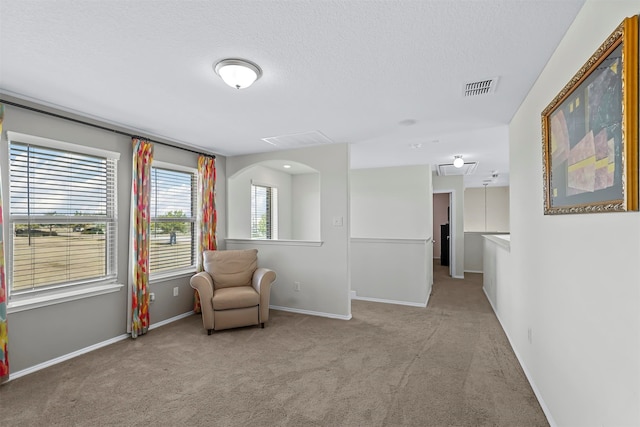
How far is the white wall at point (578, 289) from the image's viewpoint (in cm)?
117

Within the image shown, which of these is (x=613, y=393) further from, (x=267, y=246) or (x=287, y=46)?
(x=267, y=246)

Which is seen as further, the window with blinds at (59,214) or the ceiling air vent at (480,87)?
the window with blinds at (59,214)

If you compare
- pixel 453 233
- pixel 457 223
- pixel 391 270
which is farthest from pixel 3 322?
pixel 457 223

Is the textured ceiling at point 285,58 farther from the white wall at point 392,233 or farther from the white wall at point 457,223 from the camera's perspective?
the white wall at point 457,223

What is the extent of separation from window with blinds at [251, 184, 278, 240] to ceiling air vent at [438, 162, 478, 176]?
349 centimetres

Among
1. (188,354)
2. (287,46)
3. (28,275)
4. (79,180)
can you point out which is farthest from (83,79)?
(188,354)

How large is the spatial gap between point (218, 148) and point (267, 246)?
63.6 inches

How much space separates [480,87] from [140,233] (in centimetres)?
367

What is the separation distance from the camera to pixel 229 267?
405cm

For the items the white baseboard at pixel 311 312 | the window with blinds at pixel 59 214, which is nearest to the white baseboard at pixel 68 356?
the window with blinds at pixel 59 214

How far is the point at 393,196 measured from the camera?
19.6 feet

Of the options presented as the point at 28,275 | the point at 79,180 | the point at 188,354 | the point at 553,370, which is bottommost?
the point at 188,354

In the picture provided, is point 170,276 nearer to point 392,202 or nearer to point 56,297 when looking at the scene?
point 56,297

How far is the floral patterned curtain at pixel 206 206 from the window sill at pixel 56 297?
4.01 feet
